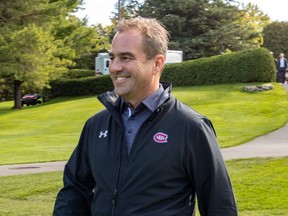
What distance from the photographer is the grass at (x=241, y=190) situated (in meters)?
7.55

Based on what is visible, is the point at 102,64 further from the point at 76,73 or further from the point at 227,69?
the point at 227,69

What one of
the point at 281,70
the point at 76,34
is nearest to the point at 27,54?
the point at 76,34

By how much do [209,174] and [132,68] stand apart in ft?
2.06

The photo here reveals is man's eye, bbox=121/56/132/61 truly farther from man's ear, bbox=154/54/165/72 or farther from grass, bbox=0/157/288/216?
grass, bbox=0/157/288/216

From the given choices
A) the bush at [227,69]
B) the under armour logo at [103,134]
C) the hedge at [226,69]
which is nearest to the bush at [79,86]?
the hedge at [226,69]

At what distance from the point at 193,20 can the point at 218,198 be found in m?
50.0

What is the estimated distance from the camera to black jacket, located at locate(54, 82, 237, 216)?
2707 mm

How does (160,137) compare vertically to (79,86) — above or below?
above

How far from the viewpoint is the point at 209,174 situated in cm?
274

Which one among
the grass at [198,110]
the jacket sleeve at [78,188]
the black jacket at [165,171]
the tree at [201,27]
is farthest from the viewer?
the tree at [201,27]

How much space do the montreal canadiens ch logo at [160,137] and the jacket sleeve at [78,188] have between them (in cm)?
49

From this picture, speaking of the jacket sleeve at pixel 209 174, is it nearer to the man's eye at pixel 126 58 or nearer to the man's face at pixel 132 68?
Result: the man's face at pixel 132 68

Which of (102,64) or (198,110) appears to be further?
(102,64)

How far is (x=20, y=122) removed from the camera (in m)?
32.2
